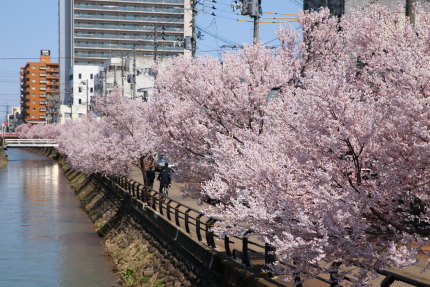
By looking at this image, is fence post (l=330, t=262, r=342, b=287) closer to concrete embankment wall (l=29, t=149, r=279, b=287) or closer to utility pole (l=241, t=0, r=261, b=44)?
concrete embankment wall (l=29, t=149, r=279, b=287)

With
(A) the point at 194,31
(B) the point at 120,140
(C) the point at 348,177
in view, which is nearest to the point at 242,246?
(C) the point at 348,177

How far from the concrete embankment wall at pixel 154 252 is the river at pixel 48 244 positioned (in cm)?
98

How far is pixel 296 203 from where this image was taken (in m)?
10.2

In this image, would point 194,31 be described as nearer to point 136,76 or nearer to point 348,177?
point 348,177

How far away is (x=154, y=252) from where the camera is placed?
26.4 m

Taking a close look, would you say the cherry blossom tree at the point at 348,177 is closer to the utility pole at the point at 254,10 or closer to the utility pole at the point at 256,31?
the utility pole at the point at 256,31

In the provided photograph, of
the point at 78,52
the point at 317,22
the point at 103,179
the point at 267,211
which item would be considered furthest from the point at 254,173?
the point at 78,52

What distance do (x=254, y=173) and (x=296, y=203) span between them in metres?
1.29

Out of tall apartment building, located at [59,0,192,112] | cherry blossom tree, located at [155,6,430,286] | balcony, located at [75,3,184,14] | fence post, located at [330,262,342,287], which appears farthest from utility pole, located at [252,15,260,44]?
balcony, located at [75,3,184,14]

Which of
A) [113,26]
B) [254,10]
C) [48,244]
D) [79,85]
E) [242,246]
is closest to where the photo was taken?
[242,246]

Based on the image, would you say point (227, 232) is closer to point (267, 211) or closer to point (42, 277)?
point (267, 211)

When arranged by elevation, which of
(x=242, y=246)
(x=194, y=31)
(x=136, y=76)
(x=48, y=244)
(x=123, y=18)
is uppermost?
(x=123, y=18)

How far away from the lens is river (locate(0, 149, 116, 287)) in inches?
1067

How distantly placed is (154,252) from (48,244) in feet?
34.2
